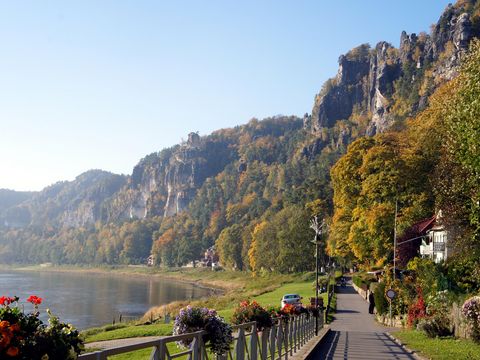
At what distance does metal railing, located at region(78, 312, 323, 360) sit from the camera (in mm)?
6562

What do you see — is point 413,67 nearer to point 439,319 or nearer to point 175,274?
point 175,274

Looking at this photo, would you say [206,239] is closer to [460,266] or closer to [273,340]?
[460,266]

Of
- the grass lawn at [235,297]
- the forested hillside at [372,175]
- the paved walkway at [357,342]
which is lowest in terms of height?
the grass lawn at [235,297]

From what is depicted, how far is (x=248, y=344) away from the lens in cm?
1241

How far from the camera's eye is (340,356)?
18.3 meters

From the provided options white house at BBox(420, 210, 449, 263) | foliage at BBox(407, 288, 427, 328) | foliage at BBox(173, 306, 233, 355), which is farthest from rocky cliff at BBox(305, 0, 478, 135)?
foliage at BBox(173, 306, 233, 355)

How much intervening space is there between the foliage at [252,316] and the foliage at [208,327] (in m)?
3.08

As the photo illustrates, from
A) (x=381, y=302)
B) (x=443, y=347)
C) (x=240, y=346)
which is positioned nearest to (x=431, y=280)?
(x=381, y=302)

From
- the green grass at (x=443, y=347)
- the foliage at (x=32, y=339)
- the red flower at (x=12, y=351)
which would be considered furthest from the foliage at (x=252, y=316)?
the red flower at (x=12, y=351)

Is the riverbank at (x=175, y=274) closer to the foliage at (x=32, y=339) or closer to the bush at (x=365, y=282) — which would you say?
the bush at (x=365, y=282)

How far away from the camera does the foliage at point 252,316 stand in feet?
41.8

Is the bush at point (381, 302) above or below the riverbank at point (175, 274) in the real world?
above

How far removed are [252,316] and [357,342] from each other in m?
11.8

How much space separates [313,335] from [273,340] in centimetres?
1148
